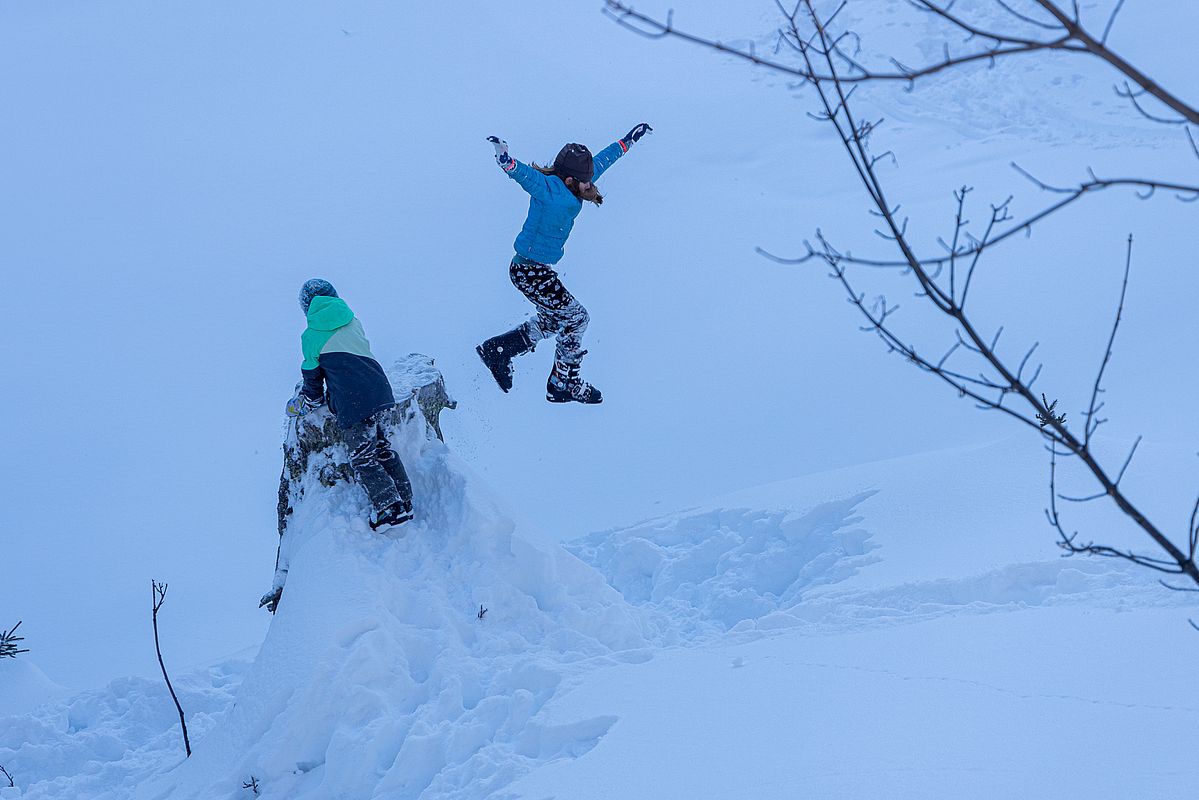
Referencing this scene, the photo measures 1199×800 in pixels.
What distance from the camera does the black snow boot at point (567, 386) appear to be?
596 centimetres

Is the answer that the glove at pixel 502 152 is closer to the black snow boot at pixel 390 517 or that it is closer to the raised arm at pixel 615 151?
the raised arm at pixel 615 151

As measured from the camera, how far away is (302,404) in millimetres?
4887

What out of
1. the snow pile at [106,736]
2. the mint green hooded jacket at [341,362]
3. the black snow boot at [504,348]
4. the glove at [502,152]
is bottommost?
the snow pile at [106,736]

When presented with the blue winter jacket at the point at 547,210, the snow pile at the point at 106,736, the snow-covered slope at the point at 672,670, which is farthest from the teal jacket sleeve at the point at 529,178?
the snow pile at the point at 106,736

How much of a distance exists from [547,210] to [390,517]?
1.90 metres

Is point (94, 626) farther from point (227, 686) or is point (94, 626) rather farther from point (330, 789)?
point (330, 789)

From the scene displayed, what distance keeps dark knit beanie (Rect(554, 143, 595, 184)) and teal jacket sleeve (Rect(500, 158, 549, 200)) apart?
0.46 feet

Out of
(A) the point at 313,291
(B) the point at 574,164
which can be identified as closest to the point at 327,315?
(A) the point at 313,291

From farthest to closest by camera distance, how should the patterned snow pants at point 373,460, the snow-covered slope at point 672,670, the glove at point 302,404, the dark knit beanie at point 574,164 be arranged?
the dark knit beanie at point 574,164, the glove at point 302,404, the patterned snow pants at point 373,460, the snow-covered slope at point 672,670

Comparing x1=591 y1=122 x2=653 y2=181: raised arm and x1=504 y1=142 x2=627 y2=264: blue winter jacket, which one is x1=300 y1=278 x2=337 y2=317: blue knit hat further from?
x1=591 y1=122 x2=653 y2=181: raised arm

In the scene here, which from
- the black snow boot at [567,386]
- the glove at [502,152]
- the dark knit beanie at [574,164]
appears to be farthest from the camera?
the black snow boot at [567,386]

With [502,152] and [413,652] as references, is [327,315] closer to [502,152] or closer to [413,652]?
[502,152]

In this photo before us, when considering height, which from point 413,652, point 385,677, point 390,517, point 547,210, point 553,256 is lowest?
point 385,677

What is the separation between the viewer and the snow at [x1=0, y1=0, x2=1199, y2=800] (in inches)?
139
